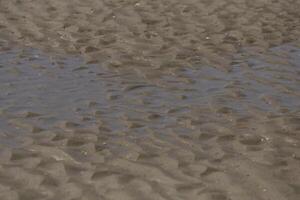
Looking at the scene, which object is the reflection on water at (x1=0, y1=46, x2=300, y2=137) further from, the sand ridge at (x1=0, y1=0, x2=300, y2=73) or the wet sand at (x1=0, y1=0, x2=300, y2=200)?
the sand ridge at (x1=0, y1=0, x2=300, y2=73)

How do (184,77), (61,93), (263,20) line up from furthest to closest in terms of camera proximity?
(263,20)
(184,77)
(61,93)

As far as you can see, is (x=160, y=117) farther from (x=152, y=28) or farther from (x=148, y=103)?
(x=152, y=28)

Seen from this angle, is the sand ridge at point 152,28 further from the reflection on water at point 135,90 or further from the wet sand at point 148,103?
the reflection on water at point 135,90

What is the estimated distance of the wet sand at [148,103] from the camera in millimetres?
5027

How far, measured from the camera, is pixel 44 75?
23.8 ft

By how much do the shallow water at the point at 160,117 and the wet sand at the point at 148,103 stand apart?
1 centimetres

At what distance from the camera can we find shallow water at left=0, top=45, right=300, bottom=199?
5250mm

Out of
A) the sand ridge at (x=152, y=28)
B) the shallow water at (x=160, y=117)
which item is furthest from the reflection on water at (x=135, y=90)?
the sand ridge at (x=152, y=28)

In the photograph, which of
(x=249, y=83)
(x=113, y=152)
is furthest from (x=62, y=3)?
(x=113, y=152)

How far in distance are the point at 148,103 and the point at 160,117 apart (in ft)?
1.22

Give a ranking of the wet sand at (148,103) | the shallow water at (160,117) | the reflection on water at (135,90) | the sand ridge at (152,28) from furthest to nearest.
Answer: the sand ridge at (152,28) < the reflection on water at (135,90) < the shallow water at (160,117) < the wet sand at (148,103)

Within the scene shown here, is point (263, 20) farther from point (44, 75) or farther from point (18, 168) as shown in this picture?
point (18, 168)

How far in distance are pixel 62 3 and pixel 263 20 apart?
9.60 feet

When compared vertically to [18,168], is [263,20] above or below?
below
